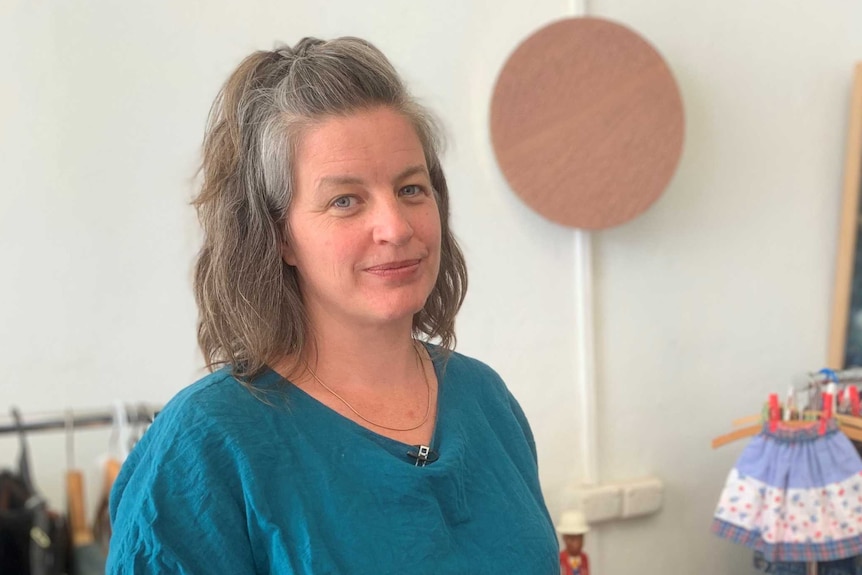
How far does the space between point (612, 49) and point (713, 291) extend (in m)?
0.69

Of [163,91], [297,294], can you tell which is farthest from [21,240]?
[297,294]

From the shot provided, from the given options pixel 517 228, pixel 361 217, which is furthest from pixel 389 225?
pixel 517 228

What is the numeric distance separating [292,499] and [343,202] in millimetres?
314

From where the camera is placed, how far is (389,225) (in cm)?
91

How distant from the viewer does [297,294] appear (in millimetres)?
999

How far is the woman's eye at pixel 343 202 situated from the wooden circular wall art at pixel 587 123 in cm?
107

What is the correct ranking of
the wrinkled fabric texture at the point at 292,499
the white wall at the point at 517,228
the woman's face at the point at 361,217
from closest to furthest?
the wrinkled fabric texture at the point at 292,499 < the woman's face at the point at 361,217 < the white wall at the point at 517,228

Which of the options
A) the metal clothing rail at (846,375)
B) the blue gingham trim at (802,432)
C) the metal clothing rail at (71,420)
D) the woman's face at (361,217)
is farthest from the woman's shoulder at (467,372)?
the metal clothing rail at (846,375)

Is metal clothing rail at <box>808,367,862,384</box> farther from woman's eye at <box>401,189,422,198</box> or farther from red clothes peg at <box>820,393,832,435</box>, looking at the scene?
woman's eye at <box>401,189,422,198</box>

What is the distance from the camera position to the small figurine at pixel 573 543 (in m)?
1.89

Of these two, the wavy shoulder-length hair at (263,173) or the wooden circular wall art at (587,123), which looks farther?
the wooden circular wall art at (587,123)

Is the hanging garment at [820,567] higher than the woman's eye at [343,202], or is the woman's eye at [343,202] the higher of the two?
the woman's eye at [343,202]

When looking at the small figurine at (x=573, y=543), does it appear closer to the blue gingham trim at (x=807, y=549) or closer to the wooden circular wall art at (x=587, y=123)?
the blue gingham trim at (x=807, y=549)

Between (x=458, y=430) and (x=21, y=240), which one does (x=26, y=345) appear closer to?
(x=21, y=240)
